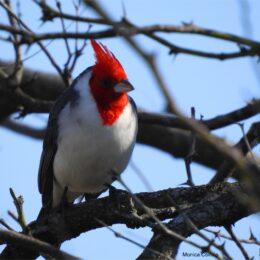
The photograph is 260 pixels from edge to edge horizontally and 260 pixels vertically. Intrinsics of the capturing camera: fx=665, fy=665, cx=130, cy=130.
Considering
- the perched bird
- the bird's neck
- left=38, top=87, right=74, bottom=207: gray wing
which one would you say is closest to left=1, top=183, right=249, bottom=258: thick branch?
the perched bird

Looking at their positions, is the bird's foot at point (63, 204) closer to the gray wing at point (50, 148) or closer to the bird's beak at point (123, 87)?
the gray wing at point (50, 148)

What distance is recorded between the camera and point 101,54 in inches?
221

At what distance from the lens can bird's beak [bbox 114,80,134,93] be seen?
526 cm

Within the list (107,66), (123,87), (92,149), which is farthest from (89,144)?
(107,66)

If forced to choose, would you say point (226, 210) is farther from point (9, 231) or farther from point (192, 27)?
point (192, 27)

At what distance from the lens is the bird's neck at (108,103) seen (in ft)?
17.3

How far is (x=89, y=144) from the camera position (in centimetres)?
515

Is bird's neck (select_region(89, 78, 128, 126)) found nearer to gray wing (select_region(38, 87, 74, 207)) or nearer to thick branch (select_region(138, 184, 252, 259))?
gray wing (select_region(38, 87, 74, 207))

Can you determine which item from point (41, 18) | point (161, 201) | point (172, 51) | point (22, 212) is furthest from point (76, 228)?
point (172, 51)

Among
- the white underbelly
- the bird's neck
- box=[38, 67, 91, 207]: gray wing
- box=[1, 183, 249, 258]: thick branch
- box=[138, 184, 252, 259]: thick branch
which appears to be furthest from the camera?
box=[38, 67, 91, 207]: gray wing

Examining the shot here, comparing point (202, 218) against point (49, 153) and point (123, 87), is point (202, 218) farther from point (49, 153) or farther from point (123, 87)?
point (49, 153)

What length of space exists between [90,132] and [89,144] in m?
0.09

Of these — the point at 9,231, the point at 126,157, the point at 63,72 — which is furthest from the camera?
the point at 63,72

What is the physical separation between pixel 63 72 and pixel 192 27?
3386mm
